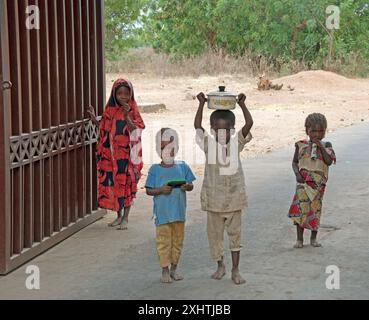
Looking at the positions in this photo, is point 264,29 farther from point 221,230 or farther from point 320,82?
point 221,230

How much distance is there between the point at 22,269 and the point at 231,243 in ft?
5.63

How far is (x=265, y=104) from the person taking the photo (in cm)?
2480

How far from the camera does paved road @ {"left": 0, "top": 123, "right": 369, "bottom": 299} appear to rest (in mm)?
5836

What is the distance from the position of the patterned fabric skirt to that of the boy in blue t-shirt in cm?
149

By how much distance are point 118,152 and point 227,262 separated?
2039mm

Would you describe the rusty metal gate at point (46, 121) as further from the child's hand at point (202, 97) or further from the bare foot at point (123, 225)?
the child's hand at point (202, 97)

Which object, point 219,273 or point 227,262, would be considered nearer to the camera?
point 219,273

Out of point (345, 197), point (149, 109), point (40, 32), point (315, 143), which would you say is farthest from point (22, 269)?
point (149, 109)

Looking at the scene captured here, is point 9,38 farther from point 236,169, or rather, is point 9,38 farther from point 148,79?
point 148,79

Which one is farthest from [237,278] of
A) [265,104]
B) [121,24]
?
[121,24]

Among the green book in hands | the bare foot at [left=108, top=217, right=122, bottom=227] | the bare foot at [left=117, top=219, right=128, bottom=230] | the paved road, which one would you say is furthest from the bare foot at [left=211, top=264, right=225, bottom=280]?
the bare foot at [left=108, top=217, right=122, bottom=227]

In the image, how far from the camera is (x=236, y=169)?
20.0ft

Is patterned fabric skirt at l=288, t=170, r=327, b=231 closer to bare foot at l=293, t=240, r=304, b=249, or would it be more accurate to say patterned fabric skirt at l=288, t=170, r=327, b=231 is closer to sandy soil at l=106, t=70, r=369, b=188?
bare foot at l=293, t=240, r=304, b=249

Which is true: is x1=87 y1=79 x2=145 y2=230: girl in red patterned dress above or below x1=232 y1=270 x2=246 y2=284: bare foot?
above
